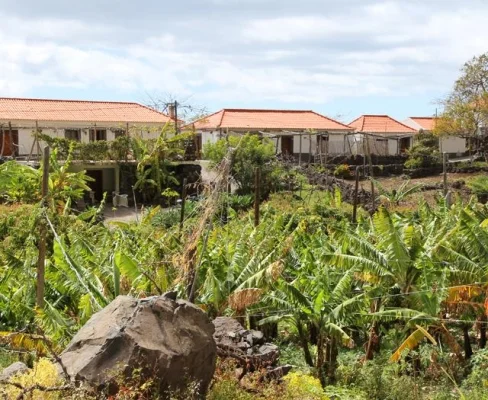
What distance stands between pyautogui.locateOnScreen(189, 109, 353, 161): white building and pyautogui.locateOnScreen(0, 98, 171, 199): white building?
308cm

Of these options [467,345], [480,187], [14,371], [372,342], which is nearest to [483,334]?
[467,345]

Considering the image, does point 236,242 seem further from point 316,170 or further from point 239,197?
point 316,170

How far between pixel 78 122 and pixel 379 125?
2205 centimetres

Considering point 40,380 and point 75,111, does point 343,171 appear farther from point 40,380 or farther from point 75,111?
point 40,380

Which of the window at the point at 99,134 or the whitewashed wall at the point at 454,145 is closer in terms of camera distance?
the window at the point at 99,134

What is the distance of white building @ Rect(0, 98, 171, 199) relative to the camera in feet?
120

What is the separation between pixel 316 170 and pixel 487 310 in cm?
2471

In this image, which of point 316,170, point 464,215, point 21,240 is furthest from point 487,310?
point 316,170

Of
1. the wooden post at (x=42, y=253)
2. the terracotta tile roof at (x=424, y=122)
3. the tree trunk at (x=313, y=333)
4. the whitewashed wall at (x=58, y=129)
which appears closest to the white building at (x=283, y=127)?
the whitewashed wall at (x=58, y=129)

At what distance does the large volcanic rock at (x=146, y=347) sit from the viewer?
7.21m

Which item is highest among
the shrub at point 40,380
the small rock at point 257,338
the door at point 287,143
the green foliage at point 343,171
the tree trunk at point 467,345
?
the door at point 287,143

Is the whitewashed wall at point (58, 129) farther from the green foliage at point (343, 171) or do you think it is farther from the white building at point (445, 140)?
the white building at point (445, 140)

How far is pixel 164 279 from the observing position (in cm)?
1124

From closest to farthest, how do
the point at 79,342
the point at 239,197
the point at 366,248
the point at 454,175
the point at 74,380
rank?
the point at 74,380
the point at 79,342
the point at 366,248
the point at 239,197
the point at 454,175
